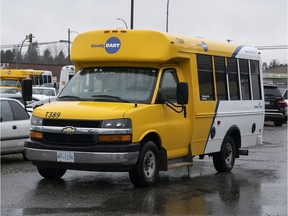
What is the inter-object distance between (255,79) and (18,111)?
5.36 m

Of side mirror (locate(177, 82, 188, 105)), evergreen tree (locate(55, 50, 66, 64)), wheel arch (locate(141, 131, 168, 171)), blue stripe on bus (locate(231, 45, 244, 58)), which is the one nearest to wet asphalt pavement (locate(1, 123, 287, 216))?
wheel arch (locate(141, 131, 168, 171))

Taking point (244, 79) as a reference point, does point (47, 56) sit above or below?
above

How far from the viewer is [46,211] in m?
7.32

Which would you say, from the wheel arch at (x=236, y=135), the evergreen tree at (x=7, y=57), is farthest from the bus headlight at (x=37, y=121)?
the evergreen tree at (x=7, y=57)

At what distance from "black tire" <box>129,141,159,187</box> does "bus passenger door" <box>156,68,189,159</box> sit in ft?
1.19

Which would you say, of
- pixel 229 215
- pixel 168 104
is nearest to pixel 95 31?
pixel 168 104

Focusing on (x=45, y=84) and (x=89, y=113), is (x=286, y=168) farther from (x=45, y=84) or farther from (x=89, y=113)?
(x=45, y=84)

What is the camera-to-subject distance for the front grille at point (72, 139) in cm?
870

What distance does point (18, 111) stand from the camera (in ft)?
42.1

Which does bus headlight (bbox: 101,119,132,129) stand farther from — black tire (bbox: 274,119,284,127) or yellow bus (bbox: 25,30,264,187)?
black tire (bbox: 274,119,284,127)

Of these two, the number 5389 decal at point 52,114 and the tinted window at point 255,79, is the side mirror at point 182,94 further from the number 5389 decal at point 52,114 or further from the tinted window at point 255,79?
the tinted window at point 255,79

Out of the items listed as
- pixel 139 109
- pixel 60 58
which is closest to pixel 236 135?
pixel 139 109

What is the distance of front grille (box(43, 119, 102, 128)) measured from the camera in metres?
8.69

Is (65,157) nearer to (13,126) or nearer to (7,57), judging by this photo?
(13,126)
